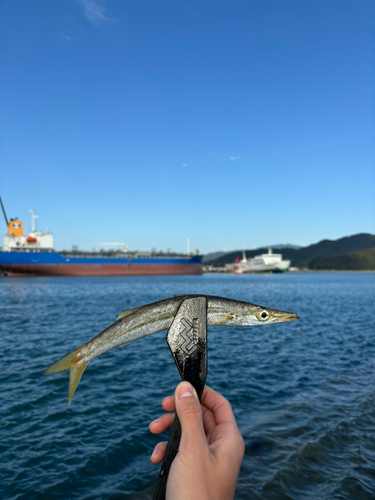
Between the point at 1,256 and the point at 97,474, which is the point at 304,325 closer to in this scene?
the point at 97,474

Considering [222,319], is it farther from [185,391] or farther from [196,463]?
[196,463]

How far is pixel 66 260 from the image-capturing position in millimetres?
79875

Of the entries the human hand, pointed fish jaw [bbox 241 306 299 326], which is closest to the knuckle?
the human hand

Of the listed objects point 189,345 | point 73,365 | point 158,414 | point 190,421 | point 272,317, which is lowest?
point 158,414

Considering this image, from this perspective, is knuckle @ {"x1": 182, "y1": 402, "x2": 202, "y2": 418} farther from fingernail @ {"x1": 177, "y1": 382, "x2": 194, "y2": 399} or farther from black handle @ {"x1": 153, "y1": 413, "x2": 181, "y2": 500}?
black handle @ {"x1": 153, "y1": 413, "x2": 181, "y2": 500}

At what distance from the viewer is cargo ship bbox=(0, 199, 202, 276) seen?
7612cm

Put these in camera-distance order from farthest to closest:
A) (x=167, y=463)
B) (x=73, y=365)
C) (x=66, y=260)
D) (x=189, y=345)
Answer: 1. (x=66, y=260)
2. (x=73, y=365)
3. (x=189, y=345)
4. (x=167, y=463)

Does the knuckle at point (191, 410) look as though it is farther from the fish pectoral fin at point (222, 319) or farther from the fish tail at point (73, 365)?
the fish tail at point (73, 365)

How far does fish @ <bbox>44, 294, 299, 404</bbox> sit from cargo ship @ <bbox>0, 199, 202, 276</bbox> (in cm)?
8122

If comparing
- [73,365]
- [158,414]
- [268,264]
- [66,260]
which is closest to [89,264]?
[66,260]

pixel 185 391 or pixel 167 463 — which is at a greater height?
pixel 185 391

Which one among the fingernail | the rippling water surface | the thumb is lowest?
the rippling water surface

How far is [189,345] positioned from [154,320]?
0.25 meters

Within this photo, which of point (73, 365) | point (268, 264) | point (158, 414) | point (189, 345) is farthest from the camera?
point (268, 264)
